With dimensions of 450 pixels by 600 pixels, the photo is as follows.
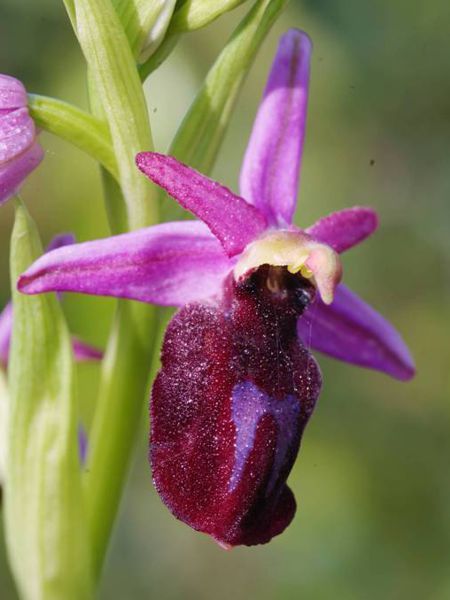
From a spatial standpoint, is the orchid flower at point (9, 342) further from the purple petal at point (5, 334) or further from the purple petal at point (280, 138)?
the purple petal at point (280, 138)

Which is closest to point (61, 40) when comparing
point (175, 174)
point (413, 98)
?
point (413, 98)

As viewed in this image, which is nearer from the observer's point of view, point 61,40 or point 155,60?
point 155,60

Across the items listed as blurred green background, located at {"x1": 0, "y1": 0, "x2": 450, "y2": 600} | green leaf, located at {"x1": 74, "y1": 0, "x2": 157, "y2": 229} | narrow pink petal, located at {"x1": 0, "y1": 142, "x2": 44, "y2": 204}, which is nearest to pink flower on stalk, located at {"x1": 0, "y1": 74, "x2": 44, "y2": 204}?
narrow pink petal, located at {"x1": 0, "y1": 142, "x2": 44, "y2": 204}

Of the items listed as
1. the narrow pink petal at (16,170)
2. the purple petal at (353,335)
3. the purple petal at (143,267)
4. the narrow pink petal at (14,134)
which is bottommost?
the purple petal at (353,335)

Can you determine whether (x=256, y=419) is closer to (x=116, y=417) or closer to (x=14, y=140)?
(x=116, y=417)

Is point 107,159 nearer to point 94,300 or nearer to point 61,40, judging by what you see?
point 94,300

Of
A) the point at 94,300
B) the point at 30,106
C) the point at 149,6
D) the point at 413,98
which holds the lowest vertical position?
the point at 94,300

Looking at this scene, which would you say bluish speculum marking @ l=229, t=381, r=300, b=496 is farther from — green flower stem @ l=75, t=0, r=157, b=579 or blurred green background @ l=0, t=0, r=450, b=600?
blurred green background @ l=0, t=0, r=450, b=600

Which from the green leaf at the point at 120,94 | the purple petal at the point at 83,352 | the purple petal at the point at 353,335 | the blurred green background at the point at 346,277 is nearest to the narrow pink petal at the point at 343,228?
the purple petal at the point at 353,335
